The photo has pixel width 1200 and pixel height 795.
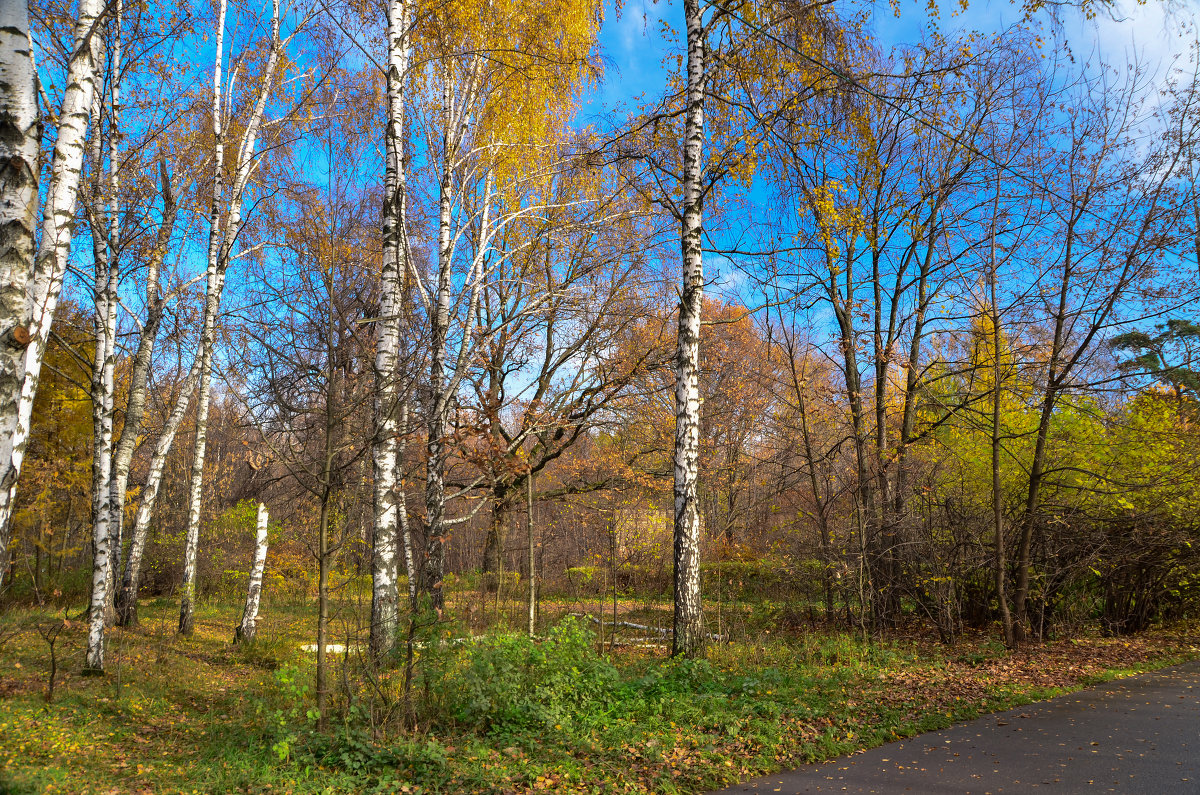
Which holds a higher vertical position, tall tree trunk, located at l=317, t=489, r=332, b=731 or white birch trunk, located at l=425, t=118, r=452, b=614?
white birch trunk, located at l=425, t=118, r=452, b=614

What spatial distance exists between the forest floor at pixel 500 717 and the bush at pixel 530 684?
0.06ft

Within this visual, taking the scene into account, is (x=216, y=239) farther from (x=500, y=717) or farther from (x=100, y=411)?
(x=500, y=717)

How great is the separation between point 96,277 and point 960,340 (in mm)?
15866

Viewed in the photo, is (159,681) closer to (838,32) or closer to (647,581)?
(838,32)

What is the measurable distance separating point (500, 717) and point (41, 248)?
4906 mm

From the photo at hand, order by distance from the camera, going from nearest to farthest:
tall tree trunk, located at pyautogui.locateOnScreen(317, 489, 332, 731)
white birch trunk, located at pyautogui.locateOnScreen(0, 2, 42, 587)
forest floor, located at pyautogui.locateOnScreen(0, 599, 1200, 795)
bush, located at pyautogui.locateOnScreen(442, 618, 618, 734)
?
1. white birch trunk, located at pyautogui.locateOnScreen(0, 2, 42, 587)
2. forest floor, located at pyautogui.locateOnScreen(0, 599, 1200, 795)
3. tall tree trunk, located at pyautogui.locateOnScreen(317, 489, 332, 731)
4. bush, located at pyautogui.locateOnScreen(442, 618, 618, 734)

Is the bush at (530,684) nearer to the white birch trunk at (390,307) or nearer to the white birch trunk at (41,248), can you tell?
the white birch trunk at (390,307)

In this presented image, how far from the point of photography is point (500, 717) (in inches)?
206

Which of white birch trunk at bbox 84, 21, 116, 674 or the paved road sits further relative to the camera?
white birch trunk at bbox 84, 21, 116, 674

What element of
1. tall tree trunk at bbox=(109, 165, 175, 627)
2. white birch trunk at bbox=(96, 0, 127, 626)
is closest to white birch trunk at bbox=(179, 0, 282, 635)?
tall tree trunk at bbox=(109, 165, 175, 627)

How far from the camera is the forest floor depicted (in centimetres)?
432

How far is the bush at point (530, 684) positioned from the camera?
Result: 5.16 meters

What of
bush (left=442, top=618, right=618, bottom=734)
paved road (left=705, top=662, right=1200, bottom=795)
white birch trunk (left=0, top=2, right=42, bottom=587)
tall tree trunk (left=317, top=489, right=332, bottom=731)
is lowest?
paved road (left=705, top=662, right=1200, bottom=795)

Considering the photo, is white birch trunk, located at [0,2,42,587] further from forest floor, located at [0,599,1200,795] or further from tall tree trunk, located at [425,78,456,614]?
tall tree trunk, located at [425,78,456,614]
